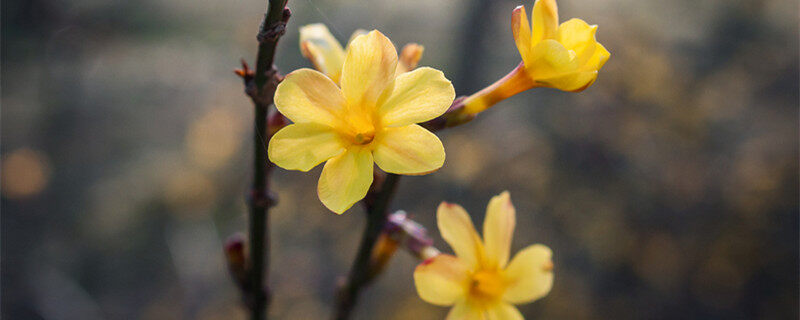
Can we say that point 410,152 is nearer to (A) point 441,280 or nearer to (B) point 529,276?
(A) point 441,280

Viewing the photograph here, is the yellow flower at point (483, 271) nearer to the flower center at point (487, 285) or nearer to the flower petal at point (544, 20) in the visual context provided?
the flower center at point (487, 285)

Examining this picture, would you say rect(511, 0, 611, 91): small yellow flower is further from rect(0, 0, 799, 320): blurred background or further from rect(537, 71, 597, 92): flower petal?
rect(0, 0, 799, 320): blurred background

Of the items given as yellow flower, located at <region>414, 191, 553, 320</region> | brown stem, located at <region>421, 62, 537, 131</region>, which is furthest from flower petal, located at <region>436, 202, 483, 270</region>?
brown stem, located at <region>421, 62, 537, 131</region>

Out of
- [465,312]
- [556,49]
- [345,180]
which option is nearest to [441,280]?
[465,312]

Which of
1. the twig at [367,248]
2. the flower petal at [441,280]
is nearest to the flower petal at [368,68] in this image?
the twig at [367,248]

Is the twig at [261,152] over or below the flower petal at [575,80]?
below
